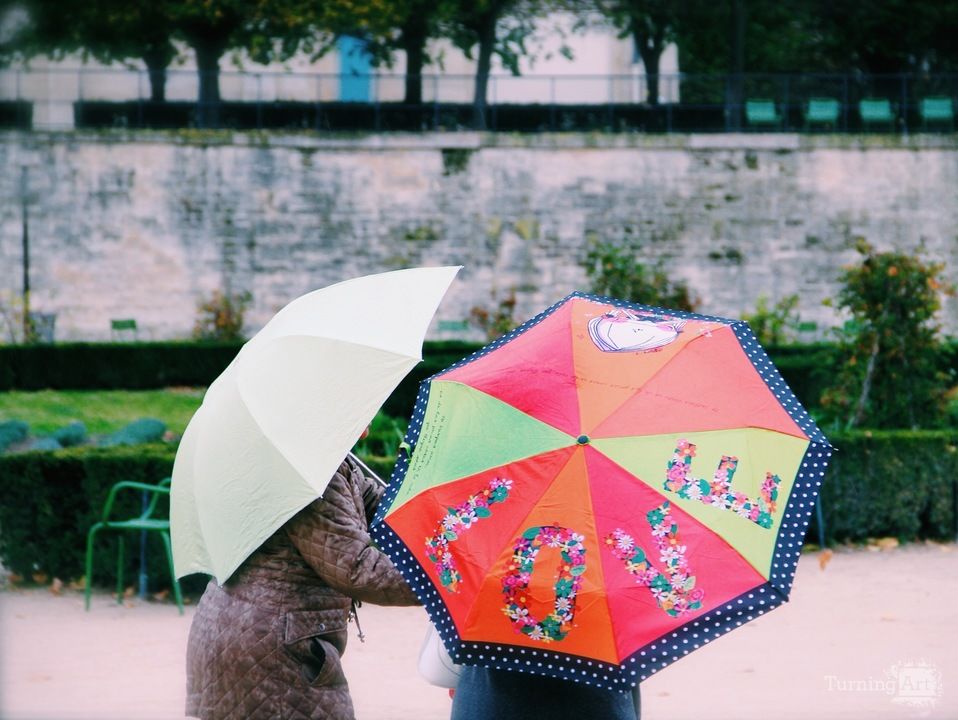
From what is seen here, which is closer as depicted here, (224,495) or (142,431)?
(224,495)

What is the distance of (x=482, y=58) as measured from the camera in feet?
72.5

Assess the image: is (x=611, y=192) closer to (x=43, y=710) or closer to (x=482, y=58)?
(x=482, y=58)

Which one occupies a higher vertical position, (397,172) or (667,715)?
(397,172)

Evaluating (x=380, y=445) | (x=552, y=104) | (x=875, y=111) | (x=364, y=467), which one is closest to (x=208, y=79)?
(x=552, y=104)

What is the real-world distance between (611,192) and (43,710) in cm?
1738

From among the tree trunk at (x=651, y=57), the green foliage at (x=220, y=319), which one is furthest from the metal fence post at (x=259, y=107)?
the tree trunk at (x=651, y=57)

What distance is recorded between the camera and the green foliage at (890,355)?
10.4 metres

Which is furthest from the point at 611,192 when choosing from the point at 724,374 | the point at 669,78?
the point at 724,374

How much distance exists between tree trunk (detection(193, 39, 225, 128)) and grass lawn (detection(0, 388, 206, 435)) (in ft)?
19.6

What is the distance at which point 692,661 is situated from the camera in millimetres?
6246

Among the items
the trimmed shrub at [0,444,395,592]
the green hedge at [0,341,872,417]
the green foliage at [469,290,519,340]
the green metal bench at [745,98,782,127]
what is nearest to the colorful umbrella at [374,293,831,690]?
the trimmed shrub at [0,444,395,592]

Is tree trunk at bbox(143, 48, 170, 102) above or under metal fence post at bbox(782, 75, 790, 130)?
above

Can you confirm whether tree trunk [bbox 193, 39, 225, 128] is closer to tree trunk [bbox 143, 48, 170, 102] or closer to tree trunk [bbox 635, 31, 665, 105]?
tree trunk [bbox 143, 48, 170, 102]

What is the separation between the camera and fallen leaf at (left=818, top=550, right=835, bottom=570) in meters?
7.69
